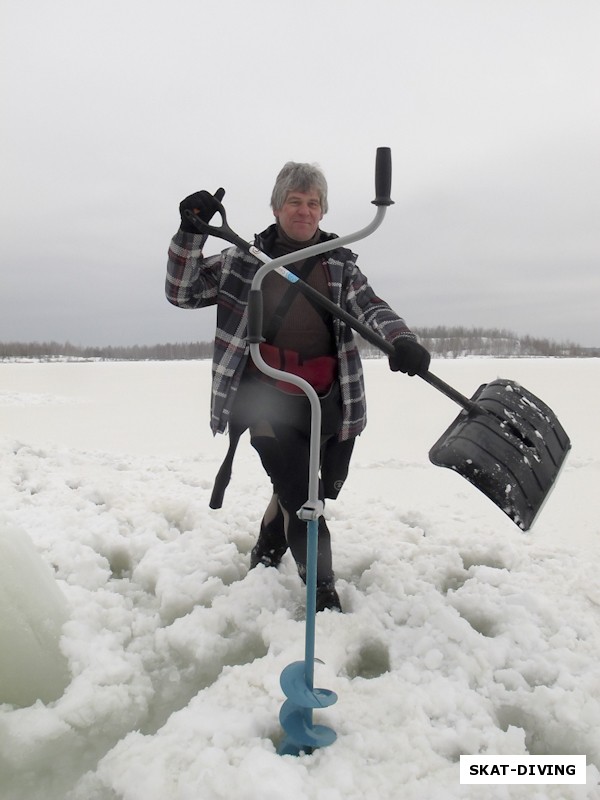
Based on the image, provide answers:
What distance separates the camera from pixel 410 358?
201 cm

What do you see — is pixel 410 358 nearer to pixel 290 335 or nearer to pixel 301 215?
pixel 290 335

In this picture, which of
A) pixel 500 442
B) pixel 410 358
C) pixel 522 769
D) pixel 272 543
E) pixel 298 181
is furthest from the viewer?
pixel 272 543

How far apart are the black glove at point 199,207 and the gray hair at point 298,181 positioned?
28cm

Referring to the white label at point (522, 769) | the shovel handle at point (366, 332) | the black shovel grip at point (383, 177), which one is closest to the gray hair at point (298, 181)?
the shovel handle at point (366, 332)

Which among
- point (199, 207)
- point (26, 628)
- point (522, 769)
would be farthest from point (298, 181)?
point (522, 769)

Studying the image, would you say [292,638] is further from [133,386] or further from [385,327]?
[133,386]

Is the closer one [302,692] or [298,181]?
[302,692]

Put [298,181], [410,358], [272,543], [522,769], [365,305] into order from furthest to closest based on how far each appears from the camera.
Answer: [272,543]
[365,305]
[298,181]
[410,358]
[522,769]

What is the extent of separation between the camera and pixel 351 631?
2072 millimetres

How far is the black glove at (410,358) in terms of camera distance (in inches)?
79.1

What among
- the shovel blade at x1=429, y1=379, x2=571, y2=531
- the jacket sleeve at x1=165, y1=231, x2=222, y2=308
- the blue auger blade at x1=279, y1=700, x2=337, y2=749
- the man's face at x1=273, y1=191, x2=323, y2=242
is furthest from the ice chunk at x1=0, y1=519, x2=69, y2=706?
the man's face at x1=273, y1=191, x2=323, y2=242

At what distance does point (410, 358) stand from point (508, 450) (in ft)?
1.54

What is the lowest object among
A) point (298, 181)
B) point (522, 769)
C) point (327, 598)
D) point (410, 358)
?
point (522, 769)

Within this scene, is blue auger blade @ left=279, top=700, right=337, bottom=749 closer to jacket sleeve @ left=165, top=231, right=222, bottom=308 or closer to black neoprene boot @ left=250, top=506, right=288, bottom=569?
black neoprene boot @ left=250, top=506, right=288, bottom=569
